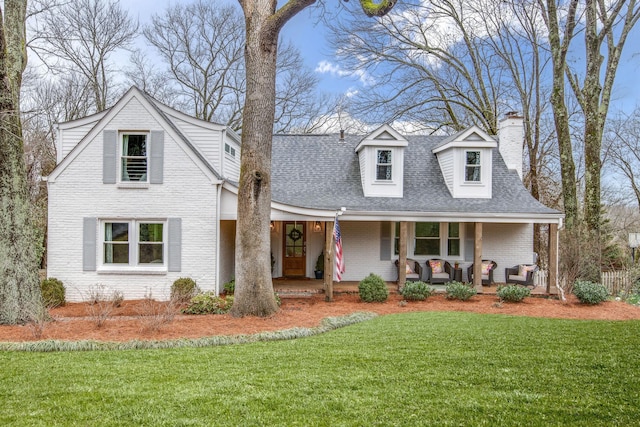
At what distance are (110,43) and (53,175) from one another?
15271mm

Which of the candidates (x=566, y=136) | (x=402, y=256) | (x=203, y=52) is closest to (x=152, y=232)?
(x=402, y=256)

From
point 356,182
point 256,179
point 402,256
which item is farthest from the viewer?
point 356,182

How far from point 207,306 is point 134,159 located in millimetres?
4913

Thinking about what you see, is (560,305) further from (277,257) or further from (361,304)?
(277,257)

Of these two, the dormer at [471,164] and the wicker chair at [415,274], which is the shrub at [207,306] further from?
the dormer at [471,164]

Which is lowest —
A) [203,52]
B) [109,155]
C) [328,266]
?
[328,266]

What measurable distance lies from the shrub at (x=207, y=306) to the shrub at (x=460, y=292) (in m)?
6.10

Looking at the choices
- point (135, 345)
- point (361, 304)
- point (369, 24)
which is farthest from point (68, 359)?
point (369, 24)

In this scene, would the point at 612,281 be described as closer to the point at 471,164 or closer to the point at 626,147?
the point at 471,164

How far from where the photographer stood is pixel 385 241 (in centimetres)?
1420

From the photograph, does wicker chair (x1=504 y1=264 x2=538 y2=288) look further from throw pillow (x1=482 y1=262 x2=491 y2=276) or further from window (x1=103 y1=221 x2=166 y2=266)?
window (x1=103 y1=221 x2=166 y2=266)

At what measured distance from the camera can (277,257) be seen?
1505 centimetres

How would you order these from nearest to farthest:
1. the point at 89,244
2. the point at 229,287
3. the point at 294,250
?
→ the point at 89,244 < the point at 229,287 < the point at 294,250

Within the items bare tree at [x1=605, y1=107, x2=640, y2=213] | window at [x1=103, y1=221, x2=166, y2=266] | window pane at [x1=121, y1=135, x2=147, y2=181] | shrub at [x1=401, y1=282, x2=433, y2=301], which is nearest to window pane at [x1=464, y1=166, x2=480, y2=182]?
shrub at [x1=401, y1=282, x2=433, y2=301]
